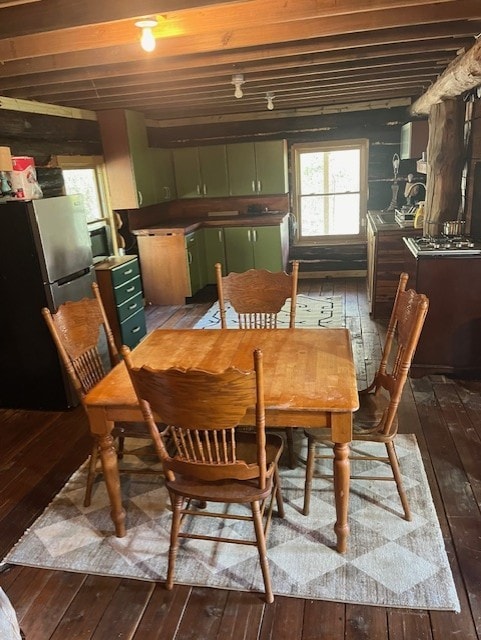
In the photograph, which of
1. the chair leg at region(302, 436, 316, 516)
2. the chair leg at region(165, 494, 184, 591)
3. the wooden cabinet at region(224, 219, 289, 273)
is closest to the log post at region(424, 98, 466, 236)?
the wooden cabinet at region(224, 219, 289, 273)

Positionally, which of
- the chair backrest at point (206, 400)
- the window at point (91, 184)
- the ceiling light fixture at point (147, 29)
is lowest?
the chair backrest at point (206, 400)

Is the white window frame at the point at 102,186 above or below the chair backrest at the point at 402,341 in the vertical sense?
above

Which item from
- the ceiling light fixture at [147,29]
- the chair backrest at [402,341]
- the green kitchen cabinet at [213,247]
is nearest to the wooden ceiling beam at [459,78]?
the chair backrest at [402,341]

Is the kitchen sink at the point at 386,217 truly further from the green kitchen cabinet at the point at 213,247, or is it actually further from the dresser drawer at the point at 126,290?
the dresser drawer at the point at 126,290

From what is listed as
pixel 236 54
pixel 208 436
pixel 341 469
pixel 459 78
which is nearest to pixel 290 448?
pixel 341 469

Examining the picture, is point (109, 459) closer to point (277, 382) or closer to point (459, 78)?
point (277, 382)

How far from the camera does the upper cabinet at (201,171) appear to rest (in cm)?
661

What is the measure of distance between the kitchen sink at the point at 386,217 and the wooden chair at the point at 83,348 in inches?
148

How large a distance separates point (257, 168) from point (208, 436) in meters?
5.43

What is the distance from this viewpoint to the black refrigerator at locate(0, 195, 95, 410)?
3.12 m

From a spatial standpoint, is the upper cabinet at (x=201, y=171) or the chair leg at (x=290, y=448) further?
the upper cabinet at (x=201, y=171)

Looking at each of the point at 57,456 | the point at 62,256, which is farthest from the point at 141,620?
the point at 62,256

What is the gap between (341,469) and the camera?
189 centimetres

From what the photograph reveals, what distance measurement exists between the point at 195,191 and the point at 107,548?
17.9 feet
